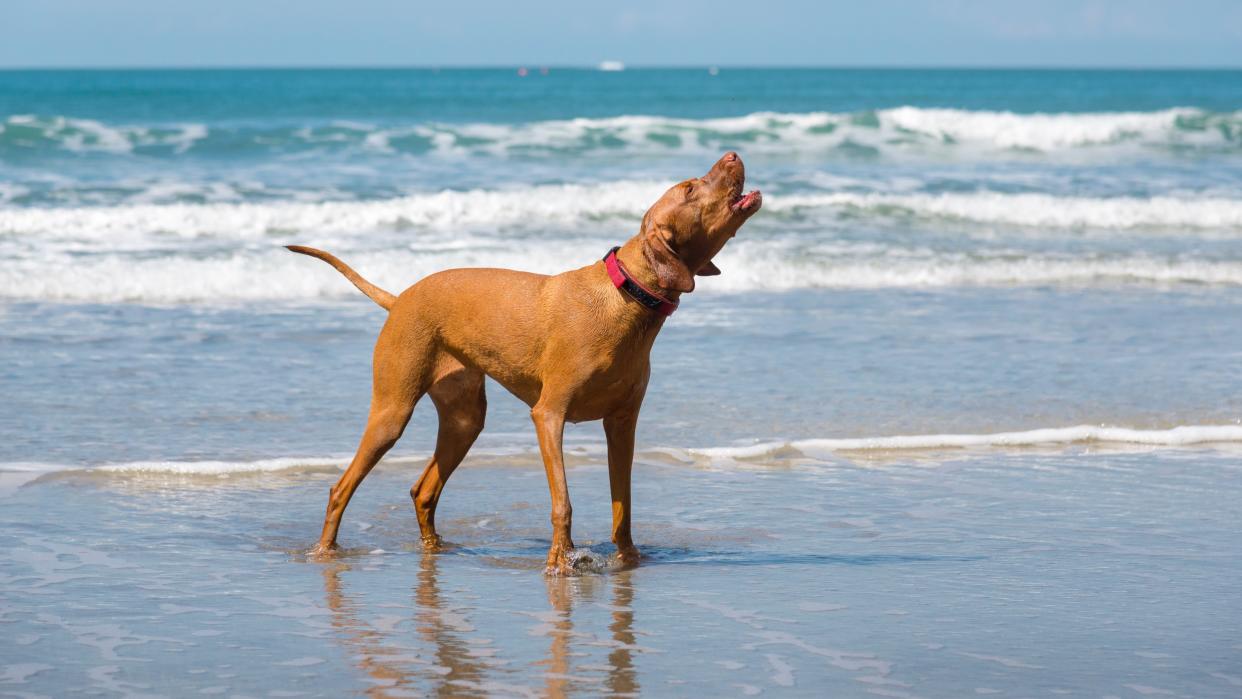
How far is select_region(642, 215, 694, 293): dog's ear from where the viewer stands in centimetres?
518

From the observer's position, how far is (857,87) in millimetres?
80688

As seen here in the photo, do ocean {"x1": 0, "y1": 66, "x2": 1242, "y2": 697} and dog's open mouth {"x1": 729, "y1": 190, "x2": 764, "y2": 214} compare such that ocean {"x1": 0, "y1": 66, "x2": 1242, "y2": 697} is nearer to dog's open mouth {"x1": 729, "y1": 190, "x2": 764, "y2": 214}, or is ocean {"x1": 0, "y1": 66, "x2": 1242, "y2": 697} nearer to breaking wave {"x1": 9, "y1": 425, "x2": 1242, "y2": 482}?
breaking wave {"x1": 9, "y1": 425, "x2": 1242, "y2": 482}

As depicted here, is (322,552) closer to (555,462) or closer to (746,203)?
(555,462)

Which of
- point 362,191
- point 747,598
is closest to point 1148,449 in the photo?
point 747,598

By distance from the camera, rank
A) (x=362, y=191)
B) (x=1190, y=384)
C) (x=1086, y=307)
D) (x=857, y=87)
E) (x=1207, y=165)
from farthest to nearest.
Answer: (x=857, y=87) → (x=1207, y=165) → (x=362, y=191) → (x=1086, y=307) → (x=1190, y=384)

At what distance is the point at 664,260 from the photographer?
205 inches

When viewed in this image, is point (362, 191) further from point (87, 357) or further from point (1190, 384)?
point (1190, 384)

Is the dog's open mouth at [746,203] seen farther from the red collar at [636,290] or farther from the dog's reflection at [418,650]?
the dog's reflection at [418,650]

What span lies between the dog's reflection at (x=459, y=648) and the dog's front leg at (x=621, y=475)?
11.2 inches

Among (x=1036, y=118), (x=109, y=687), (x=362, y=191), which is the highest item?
(x=1036, y=118)

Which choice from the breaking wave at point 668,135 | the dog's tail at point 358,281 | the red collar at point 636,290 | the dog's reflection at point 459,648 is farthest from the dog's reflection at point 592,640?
the breaking wave at point 668,135

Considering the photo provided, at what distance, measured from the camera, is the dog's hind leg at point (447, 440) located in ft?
19.5

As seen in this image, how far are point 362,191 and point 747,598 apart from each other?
16.9 metres

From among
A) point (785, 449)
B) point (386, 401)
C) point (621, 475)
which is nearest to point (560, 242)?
point (785, 449)
